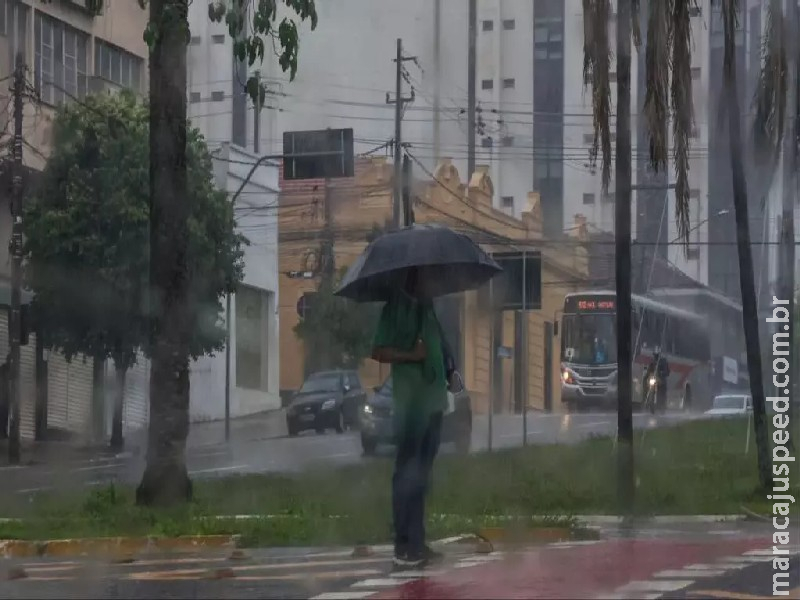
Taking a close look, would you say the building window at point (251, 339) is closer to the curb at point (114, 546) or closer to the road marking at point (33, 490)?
the road marking at point (33, 490)

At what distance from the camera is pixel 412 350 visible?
6844 mm

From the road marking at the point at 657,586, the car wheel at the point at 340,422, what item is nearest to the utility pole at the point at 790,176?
the car wheel at the point at 340,422

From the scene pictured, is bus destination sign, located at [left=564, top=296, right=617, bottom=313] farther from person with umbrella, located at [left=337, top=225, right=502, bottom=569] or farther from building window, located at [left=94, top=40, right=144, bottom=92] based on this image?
person with umbrella, located at [left=337, top=225, right=502, bottom=569]

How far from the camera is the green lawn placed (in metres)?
9.45

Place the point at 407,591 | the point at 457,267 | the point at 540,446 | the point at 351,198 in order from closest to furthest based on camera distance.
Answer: the point at 407,591
the point at 457,267
the point at 351,198
the point at 540,446

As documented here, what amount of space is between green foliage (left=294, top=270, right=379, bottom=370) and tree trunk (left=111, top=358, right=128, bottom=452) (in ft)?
9.73

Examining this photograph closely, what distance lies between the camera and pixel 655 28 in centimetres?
1155

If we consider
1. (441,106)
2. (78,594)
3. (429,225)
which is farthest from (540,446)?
(78,594)

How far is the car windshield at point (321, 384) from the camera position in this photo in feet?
73.3

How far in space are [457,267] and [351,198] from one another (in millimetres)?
6396

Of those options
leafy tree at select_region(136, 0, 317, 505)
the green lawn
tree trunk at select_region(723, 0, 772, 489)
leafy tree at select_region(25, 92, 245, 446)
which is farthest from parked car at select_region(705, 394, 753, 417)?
leafy tree at select_region(136, 0, 317, 505)

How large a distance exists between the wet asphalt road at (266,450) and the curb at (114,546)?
338 cm

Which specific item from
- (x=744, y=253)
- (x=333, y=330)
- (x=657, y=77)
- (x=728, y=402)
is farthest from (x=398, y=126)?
(x=728, y=402)

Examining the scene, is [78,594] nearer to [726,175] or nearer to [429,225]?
[429,225]
